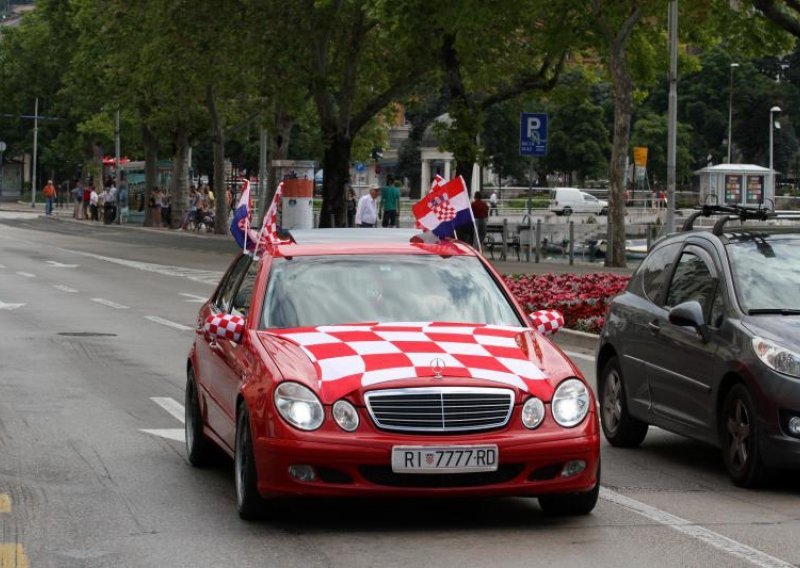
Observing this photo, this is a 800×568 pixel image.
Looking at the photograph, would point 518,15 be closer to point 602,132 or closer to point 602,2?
point 602,2

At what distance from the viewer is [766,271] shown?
10.4 m

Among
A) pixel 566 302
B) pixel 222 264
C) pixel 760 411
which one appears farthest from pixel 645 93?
pixel 760 411

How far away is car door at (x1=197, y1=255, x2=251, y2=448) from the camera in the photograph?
29.9ft

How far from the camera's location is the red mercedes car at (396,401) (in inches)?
307

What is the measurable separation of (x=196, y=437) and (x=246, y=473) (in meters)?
2.11

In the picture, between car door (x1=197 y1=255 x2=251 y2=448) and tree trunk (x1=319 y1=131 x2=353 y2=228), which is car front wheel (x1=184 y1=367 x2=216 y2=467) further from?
tree trunk (x1=319 y1=131 x2=353 y2=228)

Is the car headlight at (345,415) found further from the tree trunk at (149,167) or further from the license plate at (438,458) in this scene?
the tree trunk at (149,167)

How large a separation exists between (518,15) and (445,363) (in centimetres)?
3759

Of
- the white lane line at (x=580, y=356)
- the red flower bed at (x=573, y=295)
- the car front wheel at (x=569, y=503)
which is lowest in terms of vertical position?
the white lane line at (x=580, y=356)

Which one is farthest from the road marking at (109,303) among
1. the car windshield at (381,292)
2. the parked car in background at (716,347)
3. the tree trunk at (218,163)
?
the tree trunk at (218,163)

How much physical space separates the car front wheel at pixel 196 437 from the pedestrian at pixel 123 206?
70387 mm

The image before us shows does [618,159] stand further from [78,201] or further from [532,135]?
[78,201]

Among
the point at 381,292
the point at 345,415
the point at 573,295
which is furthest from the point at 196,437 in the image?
the point at 573,295

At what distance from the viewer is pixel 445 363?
806 centimetres
